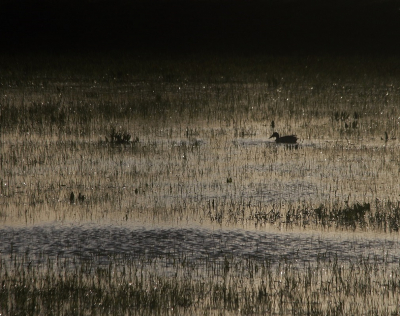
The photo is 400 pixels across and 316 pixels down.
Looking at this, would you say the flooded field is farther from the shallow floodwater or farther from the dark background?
the dark background

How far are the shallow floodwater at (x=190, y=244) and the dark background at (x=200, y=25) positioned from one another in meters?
48.3

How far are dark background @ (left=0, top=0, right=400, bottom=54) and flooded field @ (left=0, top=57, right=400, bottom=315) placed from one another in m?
38.8

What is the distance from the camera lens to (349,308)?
6273mm

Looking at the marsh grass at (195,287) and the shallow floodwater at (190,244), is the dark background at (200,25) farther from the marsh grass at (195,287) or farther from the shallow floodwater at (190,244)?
the marsh grass at (195,287)

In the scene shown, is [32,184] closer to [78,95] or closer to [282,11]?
[78,95]

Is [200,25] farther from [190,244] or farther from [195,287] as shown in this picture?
[195,287]

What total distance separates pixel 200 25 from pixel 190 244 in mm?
65210

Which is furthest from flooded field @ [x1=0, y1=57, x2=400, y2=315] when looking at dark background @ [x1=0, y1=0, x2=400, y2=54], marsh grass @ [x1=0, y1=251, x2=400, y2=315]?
dark background @ [x1=0, y1=0, x2=400, y2=54]

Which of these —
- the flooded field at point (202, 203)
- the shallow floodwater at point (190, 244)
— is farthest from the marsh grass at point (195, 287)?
the shallow floodwater at point (190, 244)

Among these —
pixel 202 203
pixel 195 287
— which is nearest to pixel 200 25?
pixel 202 203

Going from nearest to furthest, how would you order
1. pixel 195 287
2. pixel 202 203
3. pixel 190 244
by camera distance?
pixel 195 287 → pixel 190 244 → pixel 202 203

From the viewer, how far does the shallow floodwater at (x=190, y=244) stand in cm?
789

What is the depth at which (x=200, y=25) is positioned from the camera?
72.0 m

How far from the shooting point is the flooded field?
6789 mm
